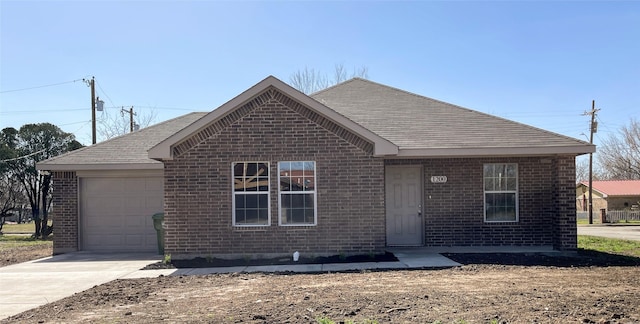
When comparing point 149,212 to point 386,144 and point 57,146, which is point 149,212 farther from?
point 57,146

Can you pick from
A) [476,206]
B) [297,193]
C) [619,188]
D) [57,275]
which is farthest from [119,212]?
[619,188]

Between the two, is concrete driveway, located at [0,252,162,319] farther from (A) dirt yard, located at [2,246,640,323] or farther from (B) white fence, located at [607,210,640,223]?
(B) white fence, located at [607,210,640,223]

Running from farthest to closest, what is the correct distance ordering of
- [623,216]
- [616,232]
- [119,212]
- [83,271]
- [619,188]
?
[619,188], [623,216], [616,232], [119,212], [83,271]

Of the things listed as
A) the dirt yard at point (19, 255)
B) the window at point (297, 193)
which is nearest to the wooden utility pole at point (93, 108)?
the dirt yard at point (19, 255)

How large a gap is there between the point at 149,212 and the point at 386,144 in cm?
737

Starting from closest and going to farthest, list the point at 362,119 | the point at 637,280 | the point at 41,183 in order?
1. the point at 637,280
2. the point at 362,119
3. the point at 41,183

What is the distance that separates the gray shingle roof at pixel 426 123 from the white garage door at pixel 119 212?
609 centimetres

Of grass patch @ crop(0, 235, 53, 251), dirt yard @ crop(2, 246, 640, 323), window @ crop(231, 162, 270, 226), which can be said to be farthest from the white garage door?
grass patch @ crop(0, 235, 53, 251)

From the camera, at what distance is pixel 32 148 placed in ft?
82.0

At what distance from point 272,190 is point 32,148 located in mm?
18959

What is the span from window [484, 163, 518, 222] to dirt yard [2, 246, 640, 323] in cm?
296

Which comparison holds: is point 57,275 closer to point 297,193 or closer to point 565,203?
point 297,193

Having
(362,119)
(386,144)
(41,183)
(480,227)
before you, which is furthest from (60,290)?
(41,183)

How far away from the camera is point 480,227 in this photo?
12.8 metres
